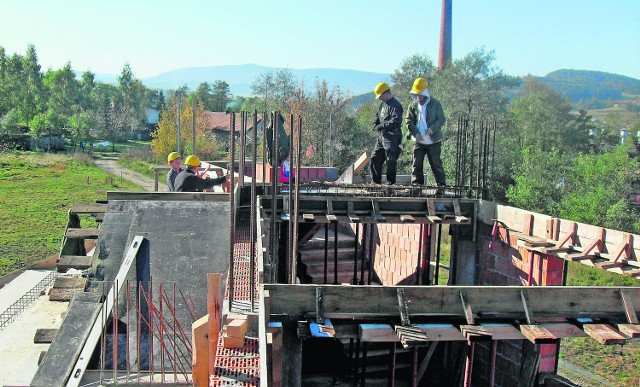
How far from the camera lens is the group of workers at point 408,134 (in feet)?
41.9

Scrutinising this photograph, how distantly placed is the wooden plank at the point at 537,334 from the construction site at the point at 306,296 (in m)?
0.02

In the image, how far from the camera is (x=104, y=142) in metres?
77.7

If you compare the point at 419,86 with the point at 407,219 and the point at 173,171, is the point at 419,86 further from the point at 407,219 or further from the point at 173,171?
the point at 173,171

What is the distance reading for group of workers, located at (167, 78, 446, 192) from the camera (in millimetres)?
12758

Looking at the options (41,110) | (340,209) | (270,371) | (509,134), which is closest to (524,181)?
(509,134)

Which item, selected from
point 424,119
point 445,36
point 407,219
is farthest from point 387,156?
point 445,36

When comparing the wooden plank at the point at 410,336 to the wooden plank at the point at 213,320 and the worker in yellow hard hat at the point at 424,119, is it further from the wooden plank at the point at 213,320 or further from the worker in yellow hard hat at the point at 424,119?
the worker in yellow hard hat at the point at 424,119

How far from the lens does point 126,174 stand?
46938 millimetres

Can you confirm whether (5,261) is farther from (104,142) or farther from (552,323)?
(104,142)

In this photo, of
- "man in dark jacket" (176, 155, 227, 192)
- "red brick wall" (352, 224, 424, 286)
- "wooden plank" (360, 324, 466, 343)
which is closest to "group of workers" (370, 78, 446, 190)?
"red brick wall" (352, 224, 424, 286)

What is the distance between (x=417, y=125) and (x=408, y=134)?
25 centimetres

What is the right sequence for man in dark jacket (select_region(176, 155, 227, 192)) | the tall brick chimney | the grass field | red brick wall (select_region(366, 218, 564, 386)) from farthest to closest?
the tall brick chimney, the grass field, man in dark jacket (select_region(176, 155, 227, 192)), red brick wall (select_region(366, 218, 564, 386))

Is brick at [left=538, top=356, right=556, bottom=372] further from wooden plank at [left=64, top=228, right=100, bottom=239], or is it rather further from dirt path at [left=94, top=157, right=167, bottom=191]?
dirt path at [left=94, top=157, right=167, bottom=191]

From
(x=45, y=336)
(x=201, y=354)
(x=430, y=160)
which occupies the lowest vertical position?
(x=45, y=336)
